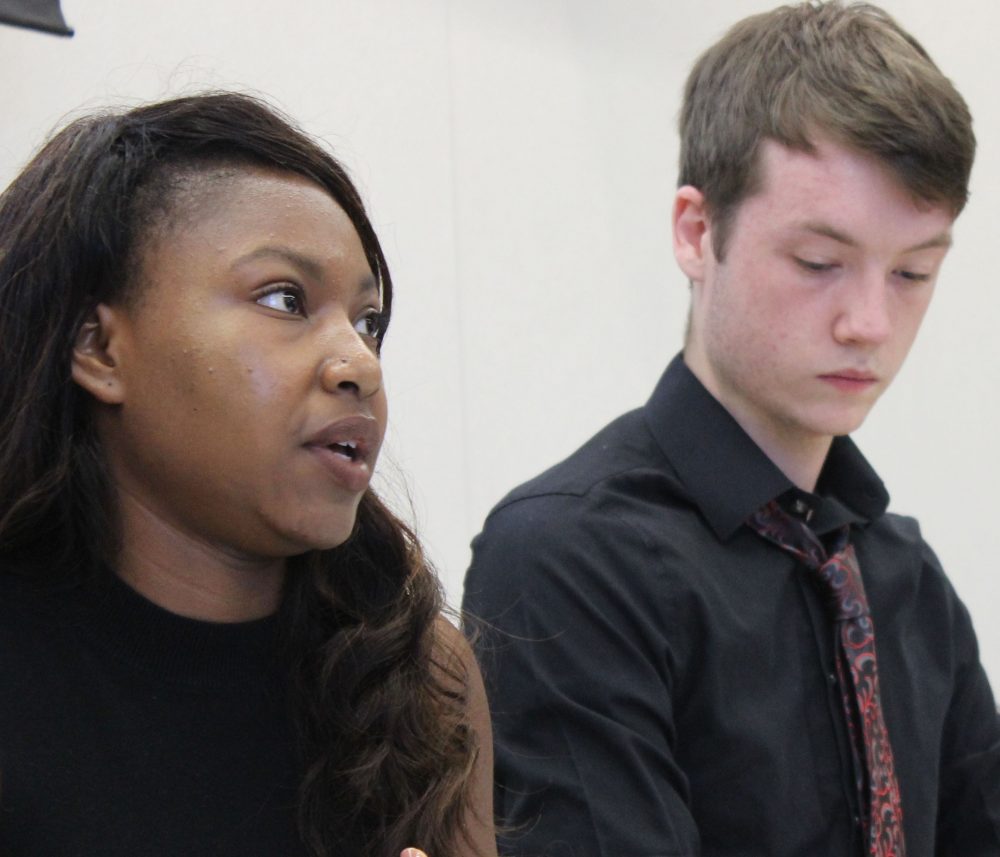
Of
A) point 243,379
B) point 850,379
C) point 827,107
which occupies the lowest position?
point 850,379

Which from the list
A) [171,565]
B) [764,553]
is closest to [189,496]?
[171,565]

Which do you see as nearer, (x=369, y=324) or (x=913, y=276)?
(x=369, y=324)

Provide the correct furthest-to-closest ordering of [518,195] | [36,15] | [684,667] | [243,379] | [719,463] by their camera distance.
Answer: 1. [518,195]
2. [36,15]
3. [719,463]
4. [684,667]
5. [243,379]

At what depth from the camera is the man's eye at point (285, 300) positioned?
96cm

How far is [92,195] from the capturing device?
0.99 m

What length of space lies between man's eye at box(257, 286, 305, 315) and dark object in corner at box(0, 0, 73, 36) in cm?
77

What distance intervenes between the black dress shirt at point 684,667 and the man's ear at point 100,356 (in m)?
0.46

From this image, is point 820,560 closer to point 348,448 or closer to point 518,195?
point 348,448

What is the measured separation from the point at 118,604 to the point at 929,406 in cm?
196

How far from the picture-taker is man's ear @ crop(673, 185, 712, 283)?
4.94 feet

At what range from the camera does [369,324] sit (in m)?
1.06

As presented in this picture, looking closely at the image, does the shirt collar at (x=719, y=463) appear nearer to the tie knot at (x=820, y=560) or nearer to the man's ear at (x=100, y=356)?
the tie knot at (x=820, y=560)

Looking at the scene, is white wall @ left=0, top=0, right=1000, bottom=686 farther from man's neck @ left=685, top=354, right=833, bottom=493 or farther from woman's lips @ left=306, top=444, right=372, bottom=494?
woman's lips @ left=306, top=444, right=372, bottom=494

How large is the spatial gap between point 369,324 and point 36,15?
2.47 feet
